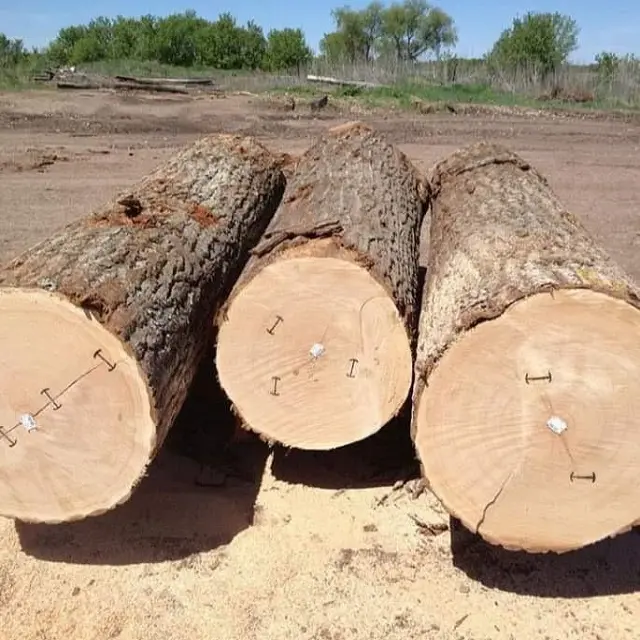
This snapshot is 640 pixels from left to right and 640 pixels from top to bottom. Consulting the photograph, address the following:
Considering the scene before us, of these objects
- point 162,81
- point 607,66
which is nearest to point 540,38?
point 607,66

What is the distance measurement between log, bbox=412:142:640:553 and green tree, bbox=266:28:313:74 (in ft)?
155

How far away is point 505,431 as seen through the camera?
3.16 m

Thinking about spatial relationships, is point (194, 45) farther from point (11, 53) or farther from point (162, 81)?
point (162, 81)

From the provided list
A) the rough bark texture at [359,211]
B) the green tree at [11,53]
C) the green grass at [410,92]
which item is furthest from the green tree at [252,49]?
the rough bark texture at [359,211]

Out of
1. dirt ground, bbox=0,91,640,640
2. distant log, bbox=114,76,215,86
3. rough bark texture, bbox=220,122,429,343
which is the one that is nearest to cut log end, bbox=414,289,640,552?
dirt ground, bbox=0,91,640,640

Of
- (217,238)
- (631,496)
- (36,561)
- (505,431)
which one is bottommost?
(36,561)

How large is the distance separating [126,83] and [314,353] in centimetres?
2410

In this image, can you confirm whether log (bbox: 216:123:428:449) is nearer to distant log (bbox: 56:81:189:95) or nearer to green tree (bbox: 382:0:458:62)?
distant log (bbox: 56:81:189:95)

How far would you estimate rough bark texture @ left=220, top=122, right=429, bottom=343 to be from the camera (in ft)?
12.1

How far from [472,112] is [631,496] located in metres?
17.4

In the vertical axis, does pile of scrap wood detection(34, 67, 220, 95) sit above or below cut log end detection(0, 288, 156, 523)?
above

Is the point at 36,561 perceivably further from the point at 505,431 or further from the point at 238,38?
the point at 238,38

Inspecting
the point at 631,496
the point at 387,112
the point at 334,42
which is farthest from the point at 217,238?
the point at 334,42

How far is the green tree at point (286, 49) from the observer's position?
4884 cm
